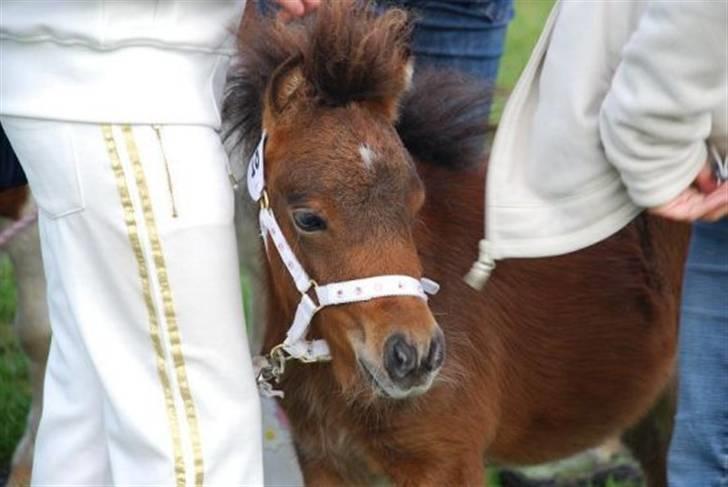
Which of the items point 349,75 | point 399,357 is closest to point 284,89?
point 349,75

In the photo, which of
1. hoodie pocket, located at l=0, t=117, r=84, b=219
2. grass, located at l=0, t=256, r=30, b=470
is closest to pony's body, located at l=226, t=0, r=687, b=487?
hoodie pocket, located at l=0, t=117, r=84, b=219

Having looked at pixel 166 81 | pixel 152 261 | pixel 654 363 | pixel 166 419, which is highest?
pixel 166 81

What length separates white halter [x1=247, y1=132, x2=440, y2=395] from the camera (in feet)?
10.7

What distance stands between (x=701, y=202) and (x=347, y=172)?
2.31ft

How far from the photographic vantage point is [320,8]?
11.3 feet

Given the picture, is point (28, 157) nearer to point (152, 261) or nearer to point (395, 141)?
point (152, 261)

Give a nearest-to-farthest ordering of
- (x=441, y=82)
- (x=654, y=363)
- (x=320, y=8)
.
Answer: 1. (x=320, y=8)
2. (x=441, y=82)
3. (x=654, y=363)

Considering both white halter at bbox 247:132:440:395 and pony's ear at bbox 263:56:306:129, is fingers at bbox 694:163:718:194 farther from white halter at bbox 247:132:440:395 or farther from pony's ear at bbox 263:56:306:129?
pony's ear at bbox 263:56:306:129

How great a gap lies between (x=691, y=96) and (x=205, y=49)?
978 millimetres

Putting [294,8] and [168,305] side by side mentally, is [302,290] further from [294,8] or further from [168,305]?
[294,8]

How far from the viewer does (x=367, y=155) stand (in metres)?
3.33

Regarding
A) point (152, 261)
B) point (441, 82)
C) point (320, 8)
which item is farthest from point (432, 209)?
point (152, 261)

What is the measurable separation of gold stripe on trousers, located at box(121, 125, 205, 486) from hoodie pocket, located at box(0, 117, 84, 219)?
0.11 meters

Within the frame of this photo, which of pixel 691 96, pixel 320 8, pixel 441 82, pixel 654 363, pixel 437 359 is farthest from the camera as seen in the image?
pixel 654 363
